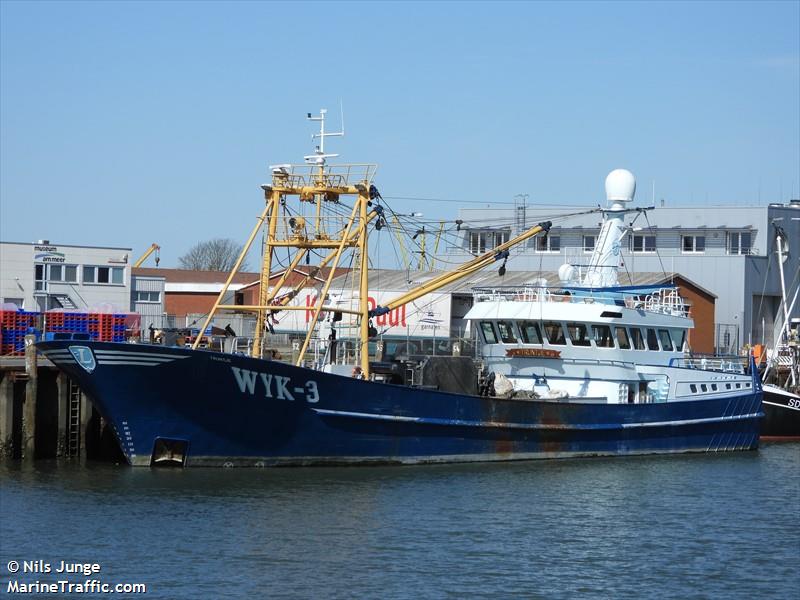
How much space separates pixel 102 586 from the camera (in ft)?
58.4

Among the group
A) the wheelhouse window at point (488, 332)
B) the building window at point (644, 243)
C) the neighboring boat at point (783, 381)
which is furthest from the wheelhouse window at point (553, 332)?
the building window at point (644, 243)

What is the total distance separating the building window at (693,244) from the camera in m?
53.0

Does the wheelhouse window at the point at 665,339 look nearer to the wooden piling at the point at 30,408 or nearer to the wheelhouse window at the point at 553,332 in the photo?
the wheelhouse window at the point at 553,332

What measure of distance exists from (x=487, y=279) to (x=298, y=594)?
34.2 m

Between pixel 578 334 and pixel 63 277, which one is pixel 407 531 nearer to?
pixel 578 334

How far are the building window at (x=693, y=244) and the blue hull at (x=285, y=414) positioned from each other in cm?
2326

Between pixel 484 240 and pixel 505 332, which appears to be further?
pixel 484 240

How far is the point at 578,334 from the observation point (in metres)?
32.0

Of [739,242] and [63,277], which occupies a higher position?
[739,242]

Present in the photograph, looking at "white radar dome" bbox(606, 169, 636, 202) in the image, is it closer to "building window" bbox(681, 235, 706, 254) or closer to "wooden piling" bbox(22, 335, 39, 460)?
"wooden piling" bbox(22, 335, 39, 460)

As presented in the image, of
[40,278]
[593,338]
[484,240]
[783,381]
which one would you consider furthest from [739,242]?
[40,278]

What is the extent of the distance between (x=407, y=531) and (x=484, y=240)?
119 feet

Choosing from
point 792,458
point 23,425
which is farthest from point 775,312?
point 23,425

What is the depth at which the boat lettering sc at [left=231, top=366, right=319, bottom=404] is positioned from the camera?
2634 cm
